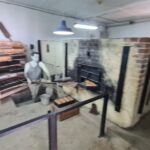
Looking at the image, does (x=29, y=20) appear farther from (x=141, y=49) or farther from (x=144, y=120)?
(x=144, y=120)

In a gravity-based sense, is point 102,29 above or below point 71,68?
above

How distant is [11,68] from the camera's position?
3.54m

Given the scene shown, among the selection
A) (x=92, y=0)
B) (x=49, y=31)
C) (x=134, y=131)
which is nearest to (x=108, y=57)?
(x=134, y=131)

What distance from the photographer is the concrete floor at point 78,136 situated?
1856 millimetres

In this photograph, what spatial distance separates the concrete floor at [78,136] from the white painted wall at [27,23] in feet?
8.05

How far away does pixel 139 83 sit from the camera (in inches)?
78.7

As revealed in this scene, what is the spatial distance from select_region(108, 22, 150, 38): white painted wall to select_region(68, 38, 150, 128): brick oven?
3744 millimetres

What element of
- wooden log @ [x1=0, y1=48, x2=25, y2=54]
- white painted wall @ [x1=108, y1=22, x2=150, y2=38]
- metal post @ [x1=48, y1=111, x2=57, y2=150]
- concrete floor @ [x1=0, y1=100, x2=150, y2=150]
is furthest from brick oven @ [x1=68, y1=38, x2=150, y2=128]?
white painted wall @ [x1=108, y1=22, x2=150, y2=38]

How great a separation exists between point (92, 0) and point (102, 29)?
3527 mm

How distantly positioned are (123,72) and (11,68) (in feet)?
9.73

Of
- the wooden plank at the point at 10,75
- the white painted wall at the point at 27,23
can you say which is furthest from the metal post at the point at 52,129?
the white painted wall at the point at 27,23

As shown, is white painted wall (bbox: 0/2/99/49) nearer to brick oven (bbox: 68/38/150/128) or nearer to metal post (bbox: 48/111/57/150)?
brick oven (bbox: 68/38/150/128)

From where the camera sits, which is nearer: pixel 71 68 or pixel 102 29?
pixel 71 68

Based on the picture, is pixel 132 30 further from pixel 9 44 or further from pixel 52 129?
pixel 52 129
